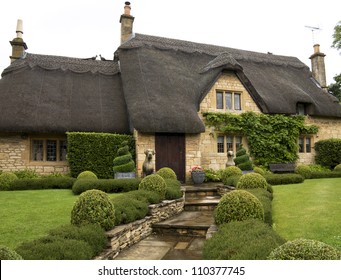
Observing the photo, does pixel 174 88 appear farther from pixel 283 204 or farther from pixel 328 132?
pixel 328 132

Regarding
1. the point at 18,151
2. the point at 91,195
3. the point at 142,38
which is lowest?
the point at 91,195

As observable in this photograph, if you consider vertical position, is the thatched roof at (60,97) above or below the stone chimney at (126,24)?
below

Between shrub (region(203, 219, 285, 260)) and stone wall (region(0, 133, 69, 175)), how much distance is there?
12.3m

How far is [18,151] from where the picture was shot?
580 inches

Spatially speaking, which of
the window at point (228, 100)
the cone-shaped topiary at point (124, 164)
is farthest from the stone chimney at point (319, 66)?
the cone-shaped topiary at point (124, 164)

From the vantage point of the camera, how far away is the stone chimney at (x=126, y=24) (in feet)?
71.8

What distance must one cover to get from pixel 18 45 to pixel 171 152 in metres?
13.0

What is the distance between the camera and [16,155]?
14.7 m

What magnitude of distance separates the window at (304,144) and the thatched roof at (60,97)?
1213 centimetres

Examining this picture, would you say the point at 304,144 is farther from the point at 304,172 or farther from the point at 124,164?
the point at 124,164

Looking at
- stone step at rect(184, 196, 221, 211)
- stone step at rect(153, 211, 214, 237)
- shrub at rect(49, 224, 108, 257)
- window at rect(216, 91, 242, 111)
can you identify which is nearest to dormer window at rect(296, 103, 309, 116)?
window at rect(216, 91, 242, 111)

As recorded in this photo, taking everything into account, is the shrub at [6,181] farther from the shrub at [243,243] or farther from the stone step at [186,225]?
the shrub at [243,243]
